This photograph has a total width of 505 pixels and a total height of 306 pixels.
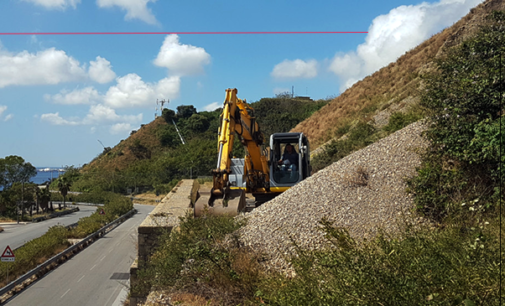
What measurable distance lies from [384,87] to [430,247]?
3435 cm

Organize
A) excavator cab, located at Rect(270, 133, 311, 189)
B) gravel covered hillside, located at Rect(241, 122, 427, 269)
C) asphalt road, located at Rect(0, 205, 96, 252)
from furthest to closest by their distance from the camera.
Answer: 1. asphalt road, located at Rect(0, 205, 96, 252)
2. excavator cab, located at Rect(270, 133, 311, 189)
3. gravel covered hillside, located at Rect(241, 122, 427, 269)

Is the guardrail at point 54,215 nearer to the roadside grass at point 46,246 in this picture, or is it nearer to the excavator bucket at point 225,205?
the roadside grass at point 46,246

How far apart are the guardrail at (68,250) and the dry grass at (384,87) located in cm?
2039

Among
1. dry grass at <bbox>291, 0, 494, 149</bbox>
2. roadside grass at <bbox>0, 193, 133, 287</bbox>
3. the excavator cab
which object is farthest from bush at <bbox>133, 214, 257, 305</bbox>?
dry grass at <bbox>291, 0, 494, 149</bbox>

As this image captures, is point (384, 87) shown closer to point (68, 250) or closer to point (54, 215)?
point (68, 250)

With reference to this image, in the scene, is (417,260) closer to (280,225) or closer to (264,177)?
(280,225)

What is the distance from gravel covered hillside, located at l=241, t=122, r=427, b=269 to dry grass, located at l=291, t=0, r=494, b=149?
18720mm

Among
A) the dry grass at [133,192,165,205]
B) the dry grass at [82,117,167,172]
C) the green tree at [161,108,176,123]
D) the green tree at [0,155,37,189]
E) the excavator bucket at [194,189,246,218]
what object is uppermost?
the green tree at [161,108,176,123]

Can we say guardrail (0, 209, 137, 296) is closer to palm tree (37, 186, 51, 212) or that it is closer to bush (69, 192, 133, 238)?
bush (69, 192, 133, 238)

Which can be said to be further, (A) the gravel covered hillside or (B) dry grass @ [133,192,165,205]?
(B) dry grass @ [133,192,165,205]

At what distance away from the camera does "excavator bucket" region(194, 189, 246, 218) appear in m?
11.1

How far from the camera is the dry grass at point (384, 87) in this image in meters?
31.1

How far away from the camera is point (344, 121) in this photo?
34125 millimetres

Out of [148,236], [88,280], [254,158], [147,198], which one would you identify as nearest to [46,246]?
[88,280]
